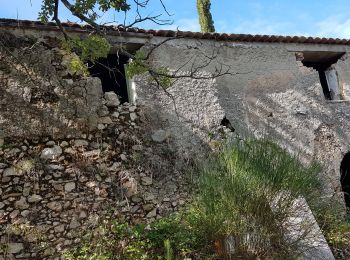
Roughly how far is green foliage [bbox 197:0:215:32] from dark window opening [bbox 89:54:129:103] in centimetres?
420

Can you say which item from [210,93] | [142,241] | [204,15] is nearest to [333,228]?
[142,241]

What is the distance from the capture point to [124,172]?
6.93 meters

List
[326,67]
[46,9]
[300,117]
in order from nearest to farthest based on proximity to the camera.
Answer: [46,9], [300,117], [326,67]

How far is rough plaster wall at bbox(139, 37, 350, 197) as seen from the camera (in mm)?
8336

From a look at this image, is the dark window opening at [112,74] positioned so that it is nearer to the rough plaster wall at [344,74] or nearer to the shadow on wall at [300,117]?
the shadow on wall at [300,117]

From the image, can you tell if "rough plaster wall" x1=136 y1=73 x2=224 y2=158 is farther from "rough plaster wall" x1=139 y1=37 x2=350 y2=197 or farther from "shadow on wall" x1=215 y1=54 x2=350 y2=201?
"shadow on wall" x1=215 y1=54 x2=350 y2=201

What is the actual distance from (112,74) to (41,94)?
87.8 inches

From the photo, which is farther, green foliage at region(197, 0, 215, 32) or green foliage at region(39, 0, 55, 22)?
green foliage at region(197, 0, 215, 32)

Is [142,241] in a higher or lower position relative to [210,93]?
lower

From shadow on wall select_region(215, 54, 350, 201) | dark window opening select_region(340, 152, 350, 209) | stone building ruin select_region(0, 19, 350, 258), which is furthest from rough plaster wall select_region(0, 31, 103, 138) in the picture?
dark window opening select_region(340, 152, 350, 209)

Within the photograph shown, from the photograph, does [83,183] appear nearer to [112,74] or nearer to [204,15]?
[112,74]

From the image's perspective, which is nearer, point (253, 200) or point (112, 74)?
point (253, 200)

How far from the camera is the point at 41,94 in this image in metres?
6.90

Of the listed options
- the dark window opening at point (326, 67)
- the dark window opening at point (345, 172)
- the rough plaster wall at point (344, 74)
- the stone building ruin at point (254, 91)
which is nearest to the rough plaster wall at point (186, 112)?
the stone building ruin at point (254, 91)
